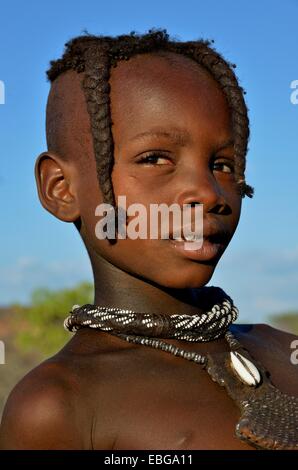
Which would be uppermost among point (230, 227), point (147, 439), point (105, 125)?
point (105, 125)

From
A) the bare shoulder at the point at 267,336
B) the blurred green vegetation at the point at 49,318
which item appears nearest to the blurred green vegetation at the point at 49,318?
the blurred green vegetation at the point at 49,318

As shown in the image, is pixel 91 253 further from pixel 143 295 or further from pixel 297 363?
pixel 297 363

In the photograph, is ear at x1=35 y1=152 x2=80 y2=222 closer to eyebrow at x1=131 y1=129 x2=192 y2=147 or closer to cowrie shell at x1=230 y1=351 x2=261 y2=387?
eyebrow at x1=131 y1=129 x2=192 y2=147

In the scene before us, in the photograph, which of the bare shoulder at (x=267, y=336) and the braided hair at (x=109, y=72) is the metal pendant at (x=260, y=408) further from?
the braided hair at (x=109, y=72)

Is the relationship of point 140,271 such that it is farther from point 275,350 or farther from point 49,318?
point 49,318

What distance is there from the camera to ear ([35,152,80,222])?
10.3 feet

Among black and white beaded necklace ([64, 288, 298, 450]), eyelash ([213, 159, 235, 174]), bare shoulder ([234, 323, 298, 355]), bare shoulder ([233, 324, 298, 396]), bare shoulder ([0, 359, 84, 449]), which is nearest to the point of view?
bare shoulder ([0, 359, 84, 449])

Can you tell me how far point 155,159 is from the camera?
114 inches

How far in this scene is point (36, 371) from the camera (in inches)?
111

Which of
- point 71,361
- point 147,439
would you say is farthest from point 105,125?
point 147,439

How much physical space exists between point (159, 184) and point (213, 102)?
1.34 feet

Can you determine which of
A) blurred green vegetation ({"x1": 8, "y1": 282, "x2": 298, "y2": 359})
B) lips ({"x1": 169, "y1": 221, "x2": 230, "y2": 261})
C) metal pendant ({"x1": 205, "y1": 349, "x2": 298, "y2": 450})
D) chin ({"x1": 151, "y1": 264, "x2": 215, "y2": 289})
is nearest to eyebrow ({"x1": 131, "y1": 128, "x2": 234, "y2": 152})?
lips ({"x1": 169, "y1": 221, "x2": 230, "y2": 261})

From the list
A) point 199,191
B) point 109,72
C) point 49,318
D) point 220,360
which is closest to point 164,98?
point 109,72

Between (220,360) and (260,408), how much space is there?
25 cm
